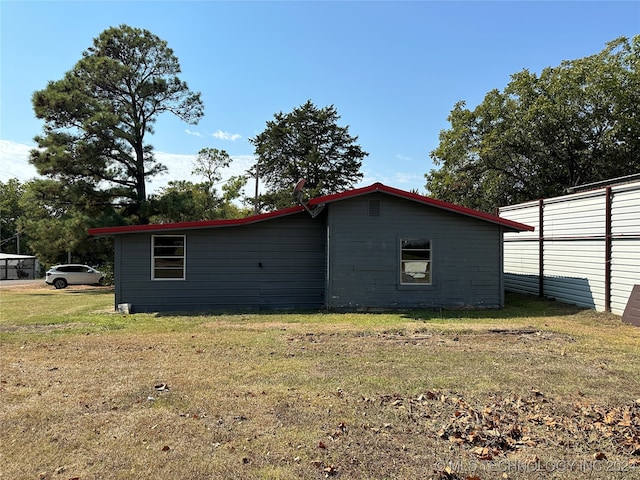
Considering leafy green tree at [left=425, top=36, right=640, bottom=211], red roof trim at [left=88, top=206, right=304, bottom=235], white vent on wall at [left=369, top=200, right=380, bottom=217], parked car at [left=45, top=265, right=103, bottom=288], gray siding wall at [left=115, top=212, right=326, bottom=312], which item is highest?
leafy green tree at [left=425, top=36, right=640, bottom=211]

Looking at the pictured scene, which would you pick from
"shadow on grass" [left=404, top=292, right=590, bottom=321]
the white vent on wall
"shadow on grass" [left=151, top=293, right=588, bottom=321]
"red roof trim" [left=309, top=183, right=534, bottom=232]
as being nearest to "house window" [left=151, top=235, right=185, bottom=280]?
"shadow on grass" [left=151, top=293, right=588, bottom=321]

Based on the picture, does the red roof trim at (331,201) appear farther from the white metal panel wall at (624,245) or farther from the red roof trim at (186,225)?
the white metal panel wall at (624,245)

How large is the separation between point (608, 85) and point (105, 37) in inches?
1097

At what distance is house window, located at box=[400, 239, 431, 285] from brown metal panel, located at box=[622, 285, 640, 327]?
15.0 ft

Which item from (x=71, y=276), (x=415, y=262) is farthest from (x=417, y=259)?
(x=71, y=276)

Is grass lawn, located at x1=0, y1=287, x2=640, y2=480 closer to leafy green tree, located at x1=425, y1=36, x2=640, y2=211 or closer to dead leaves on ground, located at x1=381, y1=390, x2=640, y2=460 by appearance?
dead leaves on ground, located at x1=381, y1=390, x2=640, y2=460

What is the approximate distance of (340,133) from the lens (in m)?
40.2

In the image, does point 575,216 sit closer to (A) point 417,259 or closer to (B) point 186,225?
(A) point 417,259

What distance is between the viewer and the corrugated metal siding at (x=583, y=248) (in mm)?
10117

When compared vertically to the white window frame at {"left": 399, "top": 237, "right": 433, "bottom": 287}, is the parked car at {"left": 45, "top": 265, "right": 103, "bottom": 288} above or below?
below

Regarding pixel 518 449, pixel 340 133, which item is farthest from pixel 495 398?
pixel 340 133

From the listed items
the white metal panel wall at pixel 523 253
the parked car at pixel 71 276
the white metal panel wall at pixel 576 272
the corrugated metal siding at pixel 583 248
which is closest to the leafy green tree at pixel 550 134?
the white metal panel wall at pixel 523 253

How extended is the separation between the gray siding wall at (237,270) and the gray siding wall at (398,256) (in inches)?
45.3

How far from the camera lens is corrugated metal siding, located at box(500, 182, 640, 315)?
33.2 feet
